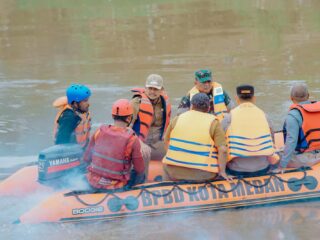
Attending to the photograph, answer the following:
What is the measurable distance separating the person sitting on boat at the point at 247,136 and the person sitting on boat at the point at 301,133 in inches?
6.9

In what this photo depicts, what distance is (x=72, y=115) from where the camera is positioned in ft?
18.4

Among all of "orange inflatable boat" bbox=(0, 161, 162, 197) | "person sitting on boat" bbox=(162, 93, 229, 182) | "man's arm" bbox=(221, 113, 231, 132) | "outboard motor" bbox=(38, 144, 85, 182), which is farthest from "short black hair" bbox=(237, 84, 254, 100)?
"outboard motor" bbox=(38, 144, 85, 182)

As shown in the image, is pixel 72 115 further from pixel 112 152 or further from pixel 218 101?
pixel 218 101

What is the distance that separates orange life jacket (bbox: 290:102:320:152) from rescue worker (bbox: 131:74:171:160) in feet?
4.55

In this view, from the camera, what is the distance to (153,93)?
245 inches

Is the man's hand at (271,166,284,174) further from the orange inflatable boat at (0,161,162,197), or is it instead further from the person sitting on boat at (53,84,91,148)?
the person sitting on boat at (53,84,91,148)

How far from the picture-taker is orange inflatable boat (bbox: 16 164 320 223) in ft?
17.5

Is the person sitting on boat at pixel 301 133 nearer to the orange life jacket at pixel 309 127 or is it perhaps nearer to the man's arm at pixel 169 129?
the orange life jacket at pixel 309 127

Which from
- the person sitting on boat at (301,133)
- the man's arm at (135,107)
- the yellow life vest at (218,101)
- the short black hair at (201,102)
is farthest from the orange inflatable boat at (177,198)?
the yellow life vest at (218,101)

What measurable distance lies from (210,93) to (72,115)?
1.62m

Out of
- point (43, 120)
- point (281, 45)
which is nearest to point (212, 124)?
point (43, 120)

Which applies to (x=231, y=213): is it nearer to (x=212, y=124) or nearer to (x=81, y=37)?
(x=212, y=124)

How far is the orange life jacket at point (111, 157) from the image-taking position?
523 cm

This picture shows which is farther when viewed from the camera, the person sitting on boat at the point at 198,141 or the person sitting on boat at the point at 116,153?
the person sitting on boat at the point at 198,141
